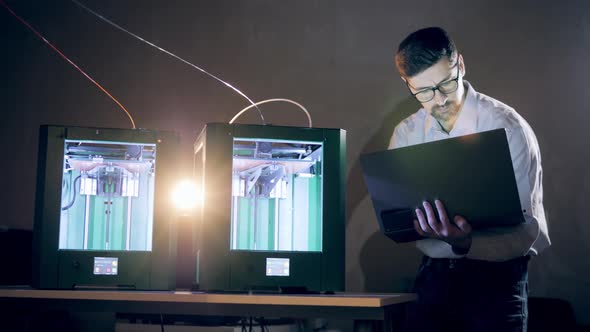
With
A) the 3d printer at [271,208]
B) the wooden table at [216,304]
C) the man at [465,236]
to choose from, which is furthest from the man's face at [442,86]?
the wooden table at [216,304]

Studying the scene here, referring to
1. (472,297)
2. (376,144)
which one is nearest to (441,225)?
(472,297)

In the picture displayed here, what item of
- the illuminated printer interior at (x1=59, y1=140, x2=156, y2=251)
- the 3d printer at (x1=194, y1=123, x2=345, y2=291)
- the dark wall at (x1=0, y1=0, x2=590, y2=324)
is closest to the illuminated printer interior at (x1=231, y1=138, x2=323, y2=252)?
the 3d printer at (x1=194, y1=123, x2=345, y2=291)

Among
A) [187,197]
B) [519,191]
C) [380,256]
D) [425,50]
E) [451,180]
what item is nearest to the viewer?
[451,180]

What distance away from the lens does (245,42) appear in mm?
2676

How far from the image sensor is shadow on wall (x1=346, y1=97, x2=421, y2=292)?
260 cm

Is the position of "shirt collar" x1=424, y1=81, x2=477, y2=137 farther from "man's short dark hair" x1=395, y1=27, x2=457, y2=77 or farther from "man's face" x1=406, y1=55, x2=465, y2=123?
"man's short dark hair" x1=395, y1=27, x2=457, y2=77

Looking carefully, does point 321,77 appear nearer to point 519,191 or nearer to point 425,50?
point 425,50

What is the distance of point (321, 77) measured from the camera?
106 inches

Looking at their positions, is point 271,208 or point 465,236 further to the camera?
point 271,208

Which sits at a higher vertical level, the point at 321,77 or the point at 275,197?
the point at 321,77

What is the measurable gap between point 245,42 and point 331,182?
1.15m

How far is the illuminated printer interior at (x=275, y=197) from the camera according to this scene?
175 cm

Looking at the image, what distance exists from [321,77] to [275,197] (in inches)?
41.3

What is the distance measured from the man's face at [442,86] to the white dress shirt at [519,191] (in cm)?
3
